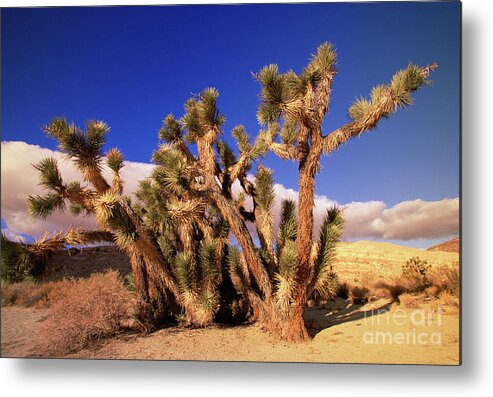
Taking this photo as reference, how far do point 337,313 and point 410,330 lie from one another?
9.38 feet

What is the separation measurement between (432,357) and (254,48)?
4992mm

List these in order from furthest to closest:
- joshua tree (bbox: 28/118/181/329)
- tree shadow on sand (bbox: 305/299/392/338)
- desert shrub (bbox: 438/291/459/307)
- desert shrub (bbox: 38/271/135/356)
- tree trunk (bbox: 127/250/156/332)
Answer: tree trunk (bbox: 127/250/156/332), tree shadow on sand (bbox: 305/299/392/338), desert shrub (bbox: 38/271/135/356), joshua tree (bbox: 28/118/181/329), desert shrub (bbox: 438/291/459/307)

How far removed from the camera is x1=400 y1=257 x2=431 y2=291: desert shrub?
296 inches

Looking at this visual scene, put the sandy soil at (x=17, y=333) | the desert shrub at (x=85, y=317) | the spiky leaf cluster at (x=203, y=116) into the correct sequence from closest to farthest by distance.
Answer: the sandy soil at (x=17, y=333) → the desert shrub at (x=85, y=317) → the spiky leaf cluster at (x=203, y=116)

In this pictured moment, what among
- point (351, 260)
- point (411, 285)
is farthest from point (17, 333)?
point (351, 260)

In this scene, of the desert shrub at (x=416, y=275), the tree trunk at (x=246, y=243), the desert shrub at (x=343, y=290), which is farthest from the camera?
the desert shrub at (x=343, y=290)

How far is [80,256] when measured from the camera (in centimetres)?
1480

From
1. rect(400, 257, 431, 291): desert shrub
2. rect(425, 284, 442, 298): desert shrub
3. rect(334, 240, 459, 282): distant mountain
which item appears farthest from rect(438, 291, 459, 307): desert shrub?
rect(334, 240, 459, 282): distant mountain

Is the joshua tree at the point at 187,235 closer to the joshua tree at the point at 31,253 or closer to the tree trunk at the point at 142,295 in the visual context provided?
the tree trunk at the point at 142,295

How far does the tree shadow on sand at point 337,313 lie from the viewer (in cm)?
713

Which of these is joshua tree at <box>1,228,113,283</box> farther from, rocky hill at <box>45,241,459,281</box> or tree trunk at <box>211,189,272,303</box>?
tree trunk at <box>211,189,272,303</box>

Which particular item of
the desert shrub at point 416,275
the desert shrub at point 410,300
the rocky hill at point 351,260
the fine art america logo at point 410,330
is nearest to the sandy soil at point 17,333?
the rocky hill at point 351,260

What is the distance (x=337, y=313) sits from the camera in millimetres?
8281

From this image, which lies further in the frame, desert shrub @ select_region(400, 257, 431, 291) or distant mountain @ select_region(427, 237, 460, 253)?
desert shrub @ select_region(400, 257, 431, 291)
